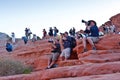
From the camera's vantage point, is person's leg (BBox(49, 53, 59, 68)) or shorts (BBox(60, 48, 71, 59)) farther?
person's leg (BBox(49, 53, 59, 68))

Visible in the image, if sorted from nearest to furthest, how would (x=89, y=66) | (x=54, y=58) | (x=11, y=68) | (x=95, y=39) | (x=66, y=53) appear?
(x=89, y=66), (x=95, y=39), (x=66, y=53), (x=11, y=68), (x=54, y=58)

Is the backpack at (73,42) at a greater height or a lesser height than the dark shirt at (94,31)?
lesser

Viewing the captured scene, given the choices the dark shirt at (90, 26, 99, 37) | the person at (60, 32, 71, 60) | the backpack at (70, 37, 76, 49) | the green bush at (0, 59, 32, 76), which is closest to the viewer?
the dark shirt at (90, 26, 99, 37)

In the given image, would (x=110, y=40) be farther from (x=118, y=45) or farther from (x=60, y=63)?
(x=60, y=63)

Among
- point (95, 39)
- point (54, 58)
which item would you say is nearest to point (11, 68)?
point (54, 58)

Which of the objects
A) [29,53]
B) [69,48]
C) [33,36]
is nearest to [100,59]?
[69,48]

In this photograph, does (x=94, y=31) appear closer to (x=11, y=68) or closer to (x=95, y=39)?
(x=95, y=39)

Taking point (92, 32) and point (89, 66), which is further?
point (92, 32)

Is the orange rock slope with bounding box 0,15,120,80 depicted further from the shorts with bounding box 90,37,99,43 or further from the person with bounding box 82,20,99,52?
the person with bounding box 82,20,99,52

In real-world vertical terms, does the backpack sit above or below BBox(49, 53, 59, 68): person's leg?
above

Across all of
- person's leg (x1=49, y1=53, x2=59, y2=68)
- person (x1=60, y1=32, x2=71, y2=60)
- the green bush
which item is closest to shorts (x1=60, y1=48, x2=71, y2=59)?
person (x1=60, y1=32, x2=71, y2=60)

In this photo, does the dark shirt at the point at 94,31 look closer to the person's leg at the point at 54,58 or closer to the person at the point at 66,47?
the person at the point at 66,47

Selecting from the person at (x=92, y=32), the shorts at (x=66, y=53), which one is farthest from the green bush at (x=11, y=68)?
the person at (x=92, y=32)

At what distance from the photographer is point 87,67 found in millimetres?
9844
